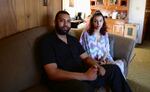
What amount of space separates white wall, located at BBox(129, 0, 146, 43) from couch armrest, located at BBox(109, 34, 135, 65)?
2.76 meters

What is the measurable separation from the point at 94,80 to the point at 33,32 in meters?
0.79

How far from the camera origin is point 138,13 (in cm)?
552

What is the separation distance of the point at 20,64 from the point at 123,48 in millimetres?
1502

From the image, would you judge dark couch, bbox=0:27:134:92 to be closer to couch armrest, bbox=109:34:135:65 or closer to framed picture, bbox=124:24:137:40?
couch armrest, bbox=109:34:135:65

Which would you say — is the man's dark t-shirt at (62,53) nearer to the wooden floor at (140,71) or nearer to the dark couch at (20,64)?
the dark couch at (20,64)

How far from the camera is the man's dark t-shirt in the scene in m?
2.12

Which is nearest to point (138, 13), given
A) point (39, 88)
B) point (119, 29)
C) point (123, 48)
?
point (119, 29)

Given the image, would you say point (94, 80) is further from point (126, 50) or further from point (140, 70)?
→ point (140, 70)

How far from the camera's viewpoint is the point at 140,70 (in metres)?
3.95

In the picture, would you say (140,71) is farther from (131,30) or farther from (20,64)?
(20,64)

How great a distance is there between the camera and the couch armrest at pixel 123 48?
2.94 m

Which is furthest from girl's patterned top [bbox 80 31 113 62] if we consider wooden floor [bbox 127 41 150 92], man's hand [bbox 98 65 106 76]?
wooden floor [bbox 127 41 150 92]

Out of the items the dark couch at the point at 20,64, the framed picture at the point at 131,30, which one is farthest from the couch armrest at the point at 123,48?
the framed picture at the point at 131,30

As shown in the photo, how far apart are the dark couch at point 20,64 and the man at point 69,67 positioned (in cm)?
11
